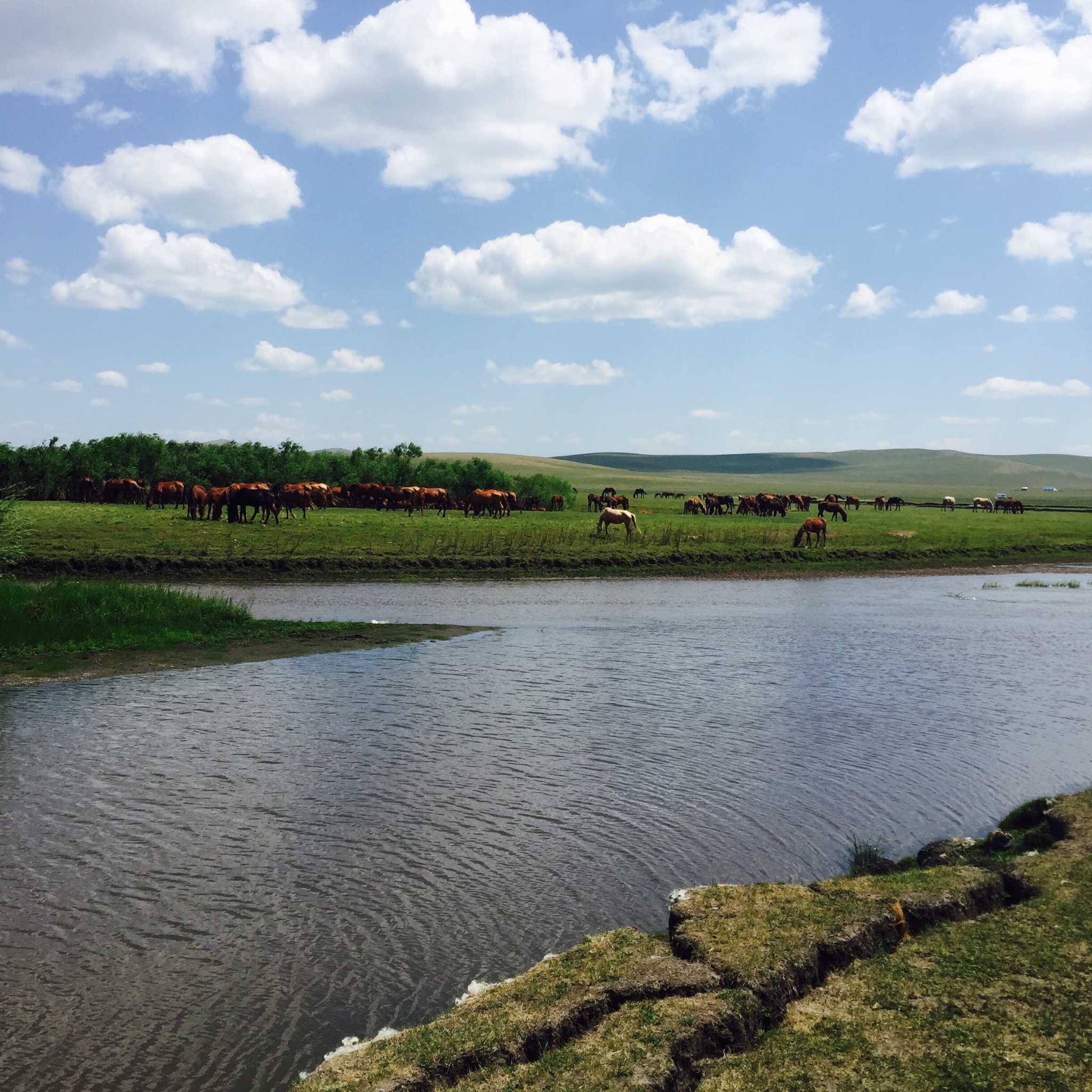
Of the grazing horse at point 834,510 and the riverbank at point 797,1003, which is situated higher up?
the grazing horse at point 834,510

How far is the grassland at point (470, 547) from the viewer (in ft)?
129

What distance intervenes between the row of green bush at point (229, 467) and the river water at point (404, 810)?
199 feet

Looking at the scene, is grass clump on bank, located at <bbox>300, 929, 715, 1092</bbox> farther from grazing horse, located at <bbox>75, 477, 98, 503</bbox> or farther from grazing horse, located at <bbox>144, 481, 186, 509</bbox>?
grazing horse, located at <bbox>75, 477, 98, 503</bbox>

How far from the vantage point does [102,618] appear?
76.4 feet

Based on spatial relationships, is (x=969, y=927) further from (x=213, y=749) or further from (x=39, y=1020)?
(x=213, y=749)

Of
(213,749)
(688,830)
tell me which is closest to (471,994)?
(688,830)

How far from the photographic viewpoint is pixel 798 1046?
5.59 m

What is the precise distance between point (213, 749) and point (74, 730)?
2.74 meters

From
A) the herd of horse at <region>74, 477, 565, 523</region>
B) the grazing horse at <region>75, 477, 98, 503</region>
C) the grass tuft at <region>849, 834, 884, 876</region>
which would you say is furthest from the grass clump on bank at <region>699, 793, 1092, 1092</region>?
the grazing horse at <region>75, 477, 98, 503</region>

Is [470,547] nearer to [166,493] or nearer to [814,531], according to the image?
[814,531]

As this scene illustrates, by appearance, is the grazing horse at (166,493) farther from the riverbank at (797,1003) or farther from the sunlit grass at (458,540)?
the riverbank at (797,1003)

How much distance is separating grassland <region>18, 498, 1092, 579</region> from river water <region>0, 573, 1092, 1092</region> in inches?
606

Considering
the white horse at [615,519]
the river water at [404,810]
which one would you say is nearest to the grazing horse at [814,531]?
the white horse at [615,519]

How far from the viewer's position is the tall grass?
22078 mm
